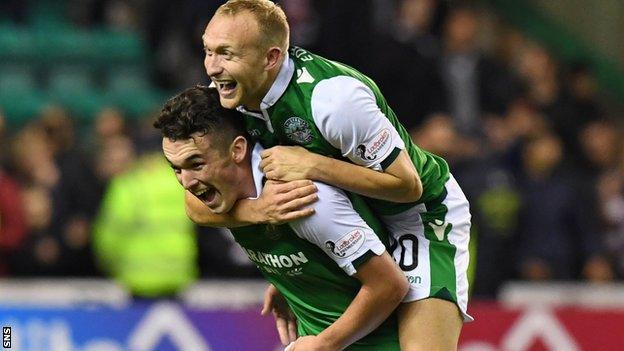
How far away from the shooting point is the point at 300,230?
468 centimetres

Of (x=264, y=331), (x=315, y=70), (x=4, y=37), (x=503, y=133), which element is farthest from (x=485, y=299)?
(x=4, y=37)

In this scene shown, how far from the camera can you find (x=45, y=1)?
12.4 meters

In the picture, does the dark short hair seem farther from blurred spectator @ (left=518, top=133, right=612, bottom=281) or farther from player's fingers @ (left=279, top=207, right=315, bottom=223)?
blurred spectator @ (left=518, top=133, right=612, bottom=281)

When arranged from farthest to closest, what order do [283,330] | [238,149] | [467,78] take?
1. [467,78]
2. [283,330]
3. [238,149]

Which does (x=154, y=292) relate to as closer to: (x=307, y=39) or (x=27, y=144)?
(x=27, y=144)

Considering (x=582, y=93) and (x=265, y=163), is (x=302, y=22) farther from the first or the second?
(x=265, y=163)

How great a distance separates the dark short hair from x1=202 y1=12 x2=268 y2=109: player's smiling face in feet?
0.30

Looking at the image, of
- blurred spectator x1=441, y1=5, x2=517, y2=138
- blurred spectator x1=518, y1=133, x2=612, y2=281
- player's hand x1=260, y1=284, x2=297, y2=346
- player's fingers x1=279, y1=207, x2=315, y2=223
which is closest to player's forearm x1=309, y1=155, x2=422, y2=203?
player's fingers x1=279, y1=207, x2=315, y2=223

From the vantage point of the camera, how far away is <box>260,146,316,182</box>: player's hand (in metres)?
4.65

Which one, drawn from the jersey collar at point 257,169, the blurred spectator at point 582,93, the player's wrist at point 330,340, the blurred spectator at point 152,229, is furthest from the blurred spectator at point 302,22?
the player's wrist at point 330,340

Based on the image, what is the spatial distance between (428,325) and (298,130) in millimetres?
810

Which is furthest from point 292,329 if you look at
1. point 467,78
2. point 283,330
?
point 467,78

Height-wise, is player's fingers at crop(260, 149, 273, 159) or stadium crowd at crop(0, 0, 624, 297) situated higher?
player's fingers at crop(260, 149, 273, 159)

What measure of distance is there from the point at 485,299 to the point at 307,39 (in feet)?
9.59
